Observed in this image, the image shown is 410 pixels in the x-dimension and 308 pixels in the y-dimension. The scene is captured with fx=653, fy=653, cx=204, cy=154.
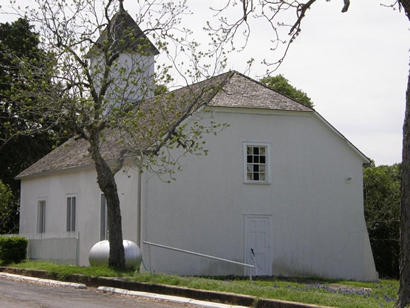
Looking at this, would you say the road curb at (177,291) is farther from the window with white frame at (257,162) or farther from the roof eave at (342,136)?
the roof eave at (342,136)

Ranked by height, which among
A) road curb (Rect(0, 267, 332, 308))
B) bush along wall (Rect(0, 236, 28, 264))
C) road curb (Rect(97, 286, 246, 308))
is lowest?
road curb (Rect(97, 286, 246, 308))

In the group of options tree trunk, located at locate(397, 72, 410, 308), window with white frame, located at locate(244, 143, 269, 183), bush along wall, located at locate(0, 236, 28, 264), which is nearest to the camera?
tree trunk, located at locate(397, 72, 410, 308)

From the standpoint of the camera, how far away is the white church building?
22047 millimetres

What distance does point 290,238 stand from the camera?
23312mm

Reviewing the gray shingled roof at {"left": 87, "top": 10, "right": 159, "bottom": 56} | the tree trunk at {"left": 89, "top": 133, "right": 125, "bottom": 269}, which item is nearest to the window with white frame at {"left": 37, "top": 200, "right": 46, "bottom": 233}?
the tree trunk at {"left": 89, "top": 133, "right": 125, "bottom": 269}

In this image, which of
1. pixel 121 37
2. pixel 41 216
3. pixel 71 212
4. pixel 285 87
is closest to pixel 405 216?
pixel 121 37

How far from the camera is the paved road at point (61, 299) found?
1188 cm

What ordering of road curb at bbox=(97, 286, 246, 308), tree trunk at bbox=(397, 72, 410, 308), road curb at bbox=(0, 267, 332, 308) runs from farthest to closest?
road curb at bbox=(97, 286, 246, 308) < road curb at bbox=(0, 267, 332, 308) < tree trunk at bbox=(397, 72, 410, 308)

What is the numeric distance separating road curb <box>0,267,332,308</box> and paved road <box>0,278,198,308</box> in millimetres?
564

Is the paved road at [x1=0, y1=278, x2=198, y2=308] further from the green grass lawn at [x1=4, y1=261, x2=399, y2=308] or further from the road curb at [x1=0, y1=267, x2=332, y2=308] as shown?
the green grass lawn at [x1=4, y1=261, x2=399, y2=308]

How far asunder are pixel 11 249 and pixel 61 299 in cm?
939

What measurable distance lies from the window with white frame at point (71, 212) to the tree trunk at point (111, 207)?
858cm

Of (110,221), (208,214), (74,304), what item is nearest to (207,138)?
(208,214)

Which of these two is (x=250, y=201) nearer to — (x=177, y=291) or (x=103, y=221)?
(x=103, y=221)
